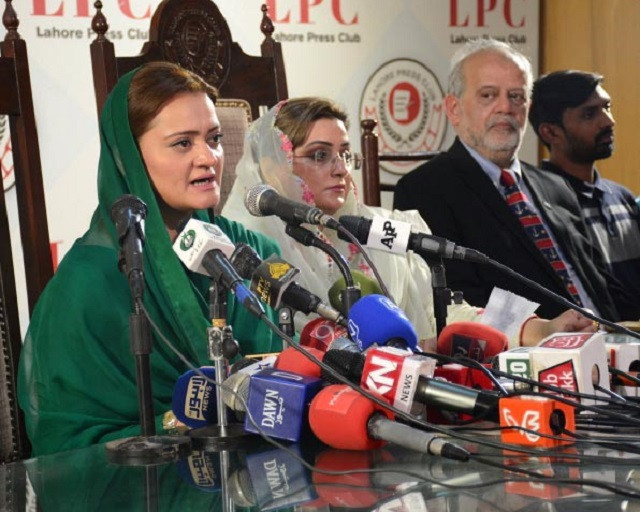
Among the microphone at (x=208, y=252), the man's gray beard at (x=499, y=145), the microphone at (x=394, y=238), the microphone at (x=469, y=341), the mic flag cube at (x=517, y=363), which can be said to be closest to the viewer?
the microphone at (x=208, y=252)

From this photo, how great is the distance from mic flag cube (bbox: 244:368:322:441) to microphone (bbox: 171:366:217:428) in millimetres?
111

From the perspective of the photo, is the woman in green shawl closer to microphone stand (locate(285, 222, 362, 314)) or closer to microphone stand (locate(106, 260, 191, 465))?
microphone stand (locate(106, 260, 191, 465))

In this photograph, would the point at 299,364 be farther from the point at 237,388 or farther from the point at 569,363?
the point at 569,363

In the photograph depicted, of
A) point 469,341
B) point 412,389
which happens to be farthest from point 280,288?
point 469,341

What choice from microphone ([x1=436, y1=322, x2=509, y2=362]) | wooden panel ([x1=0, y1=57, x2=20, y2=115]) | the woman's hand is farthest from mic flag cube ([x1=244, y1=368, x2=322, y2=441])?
wooden panel ([x1=0, y1=57, x2=20, y2=115])

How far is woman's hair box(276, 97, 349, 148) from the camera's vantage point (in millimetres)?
2826

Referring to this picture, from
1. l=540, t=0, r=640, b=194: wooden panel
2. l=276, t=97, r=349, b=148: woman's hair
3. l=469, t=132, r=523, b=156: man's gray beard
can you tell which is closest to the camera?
l=276, t=97, r=349, b=148: woman's hair

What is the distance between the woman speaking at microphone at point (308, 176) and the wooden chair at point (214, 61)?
73mm

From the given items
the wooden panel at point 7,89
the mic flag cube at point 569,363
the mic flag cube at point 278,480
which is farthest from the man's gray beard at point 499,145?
the mic flag cube at point 278,480

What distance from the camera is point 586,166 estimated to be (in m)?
4.09

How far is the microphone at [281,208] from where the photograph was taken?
1547mm

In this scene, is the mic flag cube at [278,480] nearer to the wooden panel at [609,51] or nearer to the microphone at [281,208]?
the microphone at [281,208]

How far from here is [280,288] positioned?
1.39m

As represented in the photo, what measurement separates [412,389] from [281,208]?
395 millimetres
